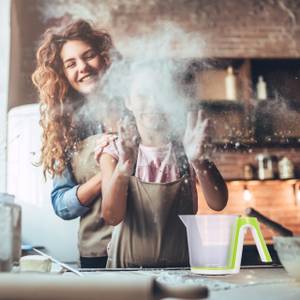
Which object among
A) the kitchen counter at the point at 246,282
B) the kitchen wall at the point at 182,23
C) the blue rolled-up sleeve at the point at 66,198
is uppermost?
the kitchen wall at the point at 182,23

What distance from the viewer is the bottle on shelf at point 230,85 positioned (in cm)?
189

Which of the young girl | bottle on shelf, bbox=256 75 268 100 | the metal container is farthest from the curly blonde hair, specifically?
bottle on shelf, bbox=256 75 268 100

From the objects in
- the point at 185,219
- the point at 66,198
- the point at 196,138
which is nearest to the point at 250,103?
the point at 196,138

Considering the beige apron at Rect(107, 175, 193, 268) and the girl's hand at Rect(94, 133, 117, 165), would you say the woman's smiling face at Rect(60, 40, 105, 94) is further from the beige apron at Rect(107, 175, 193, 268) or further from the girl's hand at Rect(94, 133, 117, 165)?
the beige apron at Rect(107, 175, 193, 268)

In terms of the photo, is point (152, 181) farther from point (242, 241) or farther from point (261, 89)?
point (261, 89)

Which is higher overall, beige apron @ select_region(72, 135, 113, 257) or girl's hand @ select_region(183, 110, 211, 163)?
girl's hand @ select_region(183, 110, 211, 163)

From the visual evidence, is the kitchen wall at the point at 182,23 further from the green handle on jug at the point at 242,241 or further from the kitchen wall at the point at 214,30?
the green handle on jug at the point at 242,241

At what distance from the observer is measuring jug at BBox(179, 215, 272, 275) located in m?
1.67

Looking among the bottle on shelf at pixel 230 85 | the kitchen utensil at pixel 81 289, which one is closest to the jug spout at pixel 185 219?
the bottle on shelf at pixel 230 85

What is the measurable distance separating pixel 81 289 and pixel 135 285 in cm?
10

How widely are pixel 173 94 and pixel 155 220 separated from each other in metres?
0.46

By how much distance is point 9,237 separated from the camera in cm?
135

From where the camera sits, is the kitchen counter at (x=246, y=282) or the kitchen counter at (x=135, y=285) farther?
the kitchen counter at (x=246, y=282)

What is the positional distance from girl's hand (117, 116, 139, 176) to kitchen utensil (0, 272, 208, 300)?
87cm
